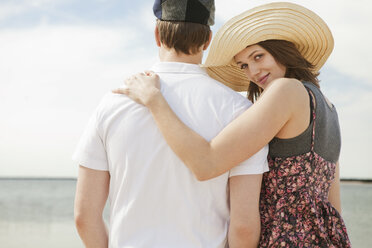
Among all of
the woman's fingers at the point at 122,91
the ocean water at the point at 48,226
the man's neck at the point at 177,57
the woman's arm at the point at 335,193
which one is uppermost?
the man's neck at the point at 177,57

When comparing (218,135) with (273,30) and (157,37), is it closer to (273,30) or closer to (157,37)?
(157,37)

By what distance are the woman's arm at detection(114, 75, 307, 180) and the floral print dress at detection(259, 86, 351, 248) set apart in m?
0.25

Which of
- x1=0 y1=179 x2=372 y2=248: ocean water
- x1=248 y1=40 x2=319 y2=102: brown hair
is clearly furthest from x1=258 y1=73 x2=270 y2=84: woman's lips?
x1=0 y1=179 x2=372 y2=248: ocean water

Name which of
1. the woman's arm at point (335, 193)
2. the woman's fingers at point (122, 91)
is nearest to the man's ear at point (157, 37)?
the woman's fingers at point (122, 91)

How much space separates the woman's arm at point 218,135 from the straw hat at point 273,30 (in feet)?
1.94

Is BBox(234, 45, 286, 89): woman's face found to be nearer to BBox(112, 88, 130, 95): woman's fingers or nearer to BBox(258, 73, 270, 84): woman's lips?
BBox(258, 73, 270, 84): woman's lips

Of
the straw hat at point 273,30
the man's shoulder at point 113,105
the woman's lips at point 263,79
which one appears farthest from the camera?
the woman's lips at point 263,79

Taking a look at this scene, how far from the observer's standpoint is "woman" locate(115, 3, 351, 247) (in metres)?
1.82

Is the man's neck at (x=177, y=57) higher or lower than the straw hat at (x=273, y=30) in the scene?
lower

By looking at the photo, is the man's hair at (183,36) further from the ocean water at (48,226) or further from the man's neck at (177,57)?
the ocean water at (48,226)

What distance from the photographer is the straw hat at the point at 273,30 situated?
2373 millimetres

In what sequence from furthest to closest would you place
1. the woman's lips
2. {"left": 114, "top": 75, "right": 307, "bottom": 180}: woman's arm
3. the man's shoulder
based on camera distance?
the woman's lips, the man's shoulder, {"left": 114, "top": 75, "right": 307, "bottom": 180}: woman's arm

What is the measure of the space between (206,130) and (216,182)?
233 millimetres

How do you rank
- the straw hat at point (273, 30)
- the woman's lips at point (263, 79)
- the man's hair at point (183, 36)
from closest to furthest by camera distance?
the man's hair at point (183, 36) → the straw hat at point (273, 30) → the woman's lips at point (263, 79)
